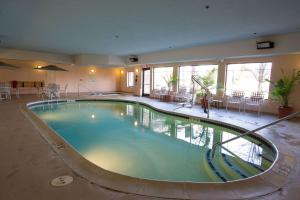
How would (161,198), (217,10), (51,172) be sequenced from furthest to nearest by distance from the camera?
(217,10) → (51,172) → (161,198)

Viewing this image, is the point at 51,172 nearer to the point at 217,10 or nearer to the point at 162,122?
the point at 217,10

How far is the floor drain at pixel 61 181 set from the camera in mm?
2162

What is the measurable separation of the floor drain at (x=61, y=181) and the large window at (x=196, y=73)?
8212mm

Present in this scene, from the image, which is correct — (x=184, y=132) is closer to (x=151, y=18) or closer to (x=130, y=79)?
(x=151, y=18)

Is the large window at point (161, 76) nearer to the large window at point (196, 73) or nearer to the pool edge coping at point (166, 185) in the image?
the large window at point (196, 73)

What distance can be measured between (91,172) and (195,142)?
3249 mm

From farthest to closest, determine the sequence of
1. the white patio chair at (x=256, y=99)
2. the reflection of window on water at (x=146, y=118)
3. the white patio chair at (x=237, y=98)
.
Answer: the white patio chair at (x=237, y=98)
the white patio chair at (x=256, y=99)
the reflection of window on water at (x=146, y=118)

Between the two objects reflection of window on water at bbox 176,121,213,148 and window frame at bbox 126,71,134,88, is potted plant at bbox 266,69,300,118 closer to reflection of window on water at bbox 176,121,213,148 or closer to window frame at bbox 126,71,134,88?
reflection of window on water at bbox 176,121,213,148

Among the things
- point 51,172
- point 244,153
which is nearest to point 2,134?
point 51,172

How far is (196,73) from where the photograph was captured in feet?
34.0

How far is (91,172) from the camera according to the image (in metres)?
2.46

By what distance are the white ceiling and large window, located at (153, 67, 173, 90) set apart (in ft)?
17.2

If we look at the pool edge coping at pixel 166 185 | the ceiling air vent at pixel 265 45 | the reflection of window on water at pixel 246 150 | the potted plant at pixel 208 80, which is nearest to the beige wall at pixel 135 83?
the potted plant at pixel 208 80

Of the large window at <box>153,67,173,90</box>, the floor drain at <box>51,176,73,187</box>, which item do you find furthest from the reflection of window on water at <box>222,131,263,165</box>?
the large window at <box>153,67,173,90</box>
